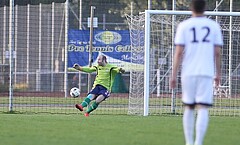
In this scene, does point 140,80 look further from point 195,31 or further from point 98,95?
point 195,31

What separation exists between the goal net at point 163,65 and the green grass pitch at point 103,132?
16.6 ft

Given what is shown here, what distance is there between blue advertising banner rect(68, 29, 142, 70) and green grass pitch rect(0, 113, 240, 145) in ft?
46.6

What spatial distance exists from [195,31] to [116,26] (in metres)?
30.6

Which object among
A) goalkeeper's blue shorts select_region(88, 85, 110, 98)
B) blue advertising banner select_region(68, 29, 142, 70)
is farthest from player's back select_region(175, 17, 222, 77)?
blue advertising banner select_region(68, 29, 142, 70)

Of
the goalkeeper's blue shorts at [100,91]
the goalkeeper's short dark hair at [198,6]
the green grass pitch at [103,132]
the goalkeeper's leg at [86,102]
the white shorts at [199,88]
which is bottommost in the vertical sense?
the green grass pitch at [103,132]

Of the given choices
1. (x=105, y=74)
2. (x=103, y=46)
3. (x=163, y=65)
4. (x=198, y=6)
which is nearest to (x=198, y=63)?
(x=198, y=6)

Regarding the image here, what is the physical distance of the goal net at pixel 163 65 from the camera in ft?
72.1

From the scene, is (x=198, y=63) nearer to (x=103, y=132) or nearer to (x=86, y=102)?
(x=103, y=132)

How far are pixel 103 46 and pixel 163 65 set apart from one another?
525cm

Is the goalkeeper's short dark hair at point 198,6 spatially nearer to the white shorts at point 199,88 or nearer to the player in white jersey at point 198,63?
the player in white jersey at point 198,63

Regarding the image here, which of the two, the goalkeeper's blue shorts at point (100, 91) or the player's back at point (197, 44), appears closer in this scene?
the player's back at point (197, 44)

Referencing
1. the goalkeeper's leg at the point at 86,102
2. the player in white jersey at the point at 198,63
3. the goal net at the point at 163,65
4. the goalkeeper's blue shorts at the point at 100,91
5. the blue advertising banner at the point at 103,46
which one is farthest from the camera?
the blue advertising banner at the point at 103,46

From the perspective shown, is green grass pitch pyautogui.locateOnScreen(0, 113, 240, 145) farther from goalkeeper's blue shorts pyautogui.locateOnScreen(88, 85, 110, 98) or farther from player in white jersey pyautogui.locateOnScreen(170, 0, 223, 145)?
goalkeeper's blue shorts pyautogui.locateOnScreen(88, 85, 110, 98)

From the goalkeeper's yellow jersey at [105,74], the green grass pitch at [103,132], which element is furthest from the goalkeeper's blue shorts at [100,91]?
the green grass pitch at [103,132]
